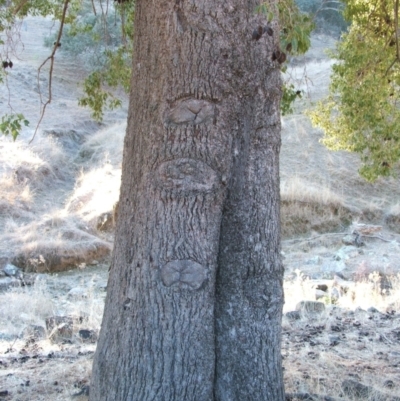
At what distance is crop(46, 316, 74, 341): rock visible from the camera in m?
6.55

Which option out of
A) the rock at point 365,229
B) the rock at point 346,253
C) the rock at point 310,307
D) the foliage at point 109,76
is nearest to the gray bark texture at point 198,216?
the foliage at point 109,76

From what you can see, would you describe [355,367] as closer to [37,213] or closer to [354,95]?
[354,95]

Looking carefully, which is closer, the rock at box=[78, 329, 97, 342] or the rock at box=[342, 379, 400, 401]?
the rock at box=[342, 379, 400, 401]

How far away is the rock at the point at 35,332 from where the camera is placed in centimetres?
673

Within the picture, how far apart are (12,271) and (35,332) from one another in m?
4.67

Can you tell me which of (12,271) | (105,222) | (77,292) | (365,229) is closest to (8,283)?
(12,271)

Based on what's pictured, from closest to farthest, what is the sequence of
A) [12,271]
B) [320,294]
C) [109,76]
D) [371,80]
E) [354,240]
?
[109,76], [371,80], [320,294], [12,271], [354,240]

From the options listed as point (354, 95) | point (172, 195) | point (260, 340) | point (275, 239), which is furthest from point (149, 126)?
point (354, 95)

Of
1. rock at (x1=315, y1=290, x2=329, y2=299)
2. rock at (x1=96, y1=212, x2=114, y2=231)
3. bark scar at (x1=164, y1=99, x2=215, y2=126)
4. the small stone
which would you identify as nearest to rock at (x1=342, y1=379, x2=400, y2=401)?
the small stone

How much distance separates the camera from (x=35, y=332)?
6887 mm

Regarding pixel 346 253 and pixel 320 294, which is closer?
pixel 320 294

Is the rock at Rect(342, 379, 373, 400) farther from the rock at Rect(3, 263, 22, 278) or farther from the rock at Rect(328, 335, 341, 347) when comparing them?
the rock at Rect(3, 263, 22, 278)

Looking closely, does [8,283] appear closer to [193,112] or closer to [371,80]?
[371,80]

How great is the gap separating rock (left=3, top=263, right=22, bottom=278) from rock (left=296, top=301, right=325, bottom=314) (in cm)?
550
